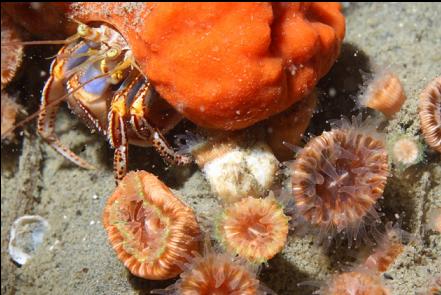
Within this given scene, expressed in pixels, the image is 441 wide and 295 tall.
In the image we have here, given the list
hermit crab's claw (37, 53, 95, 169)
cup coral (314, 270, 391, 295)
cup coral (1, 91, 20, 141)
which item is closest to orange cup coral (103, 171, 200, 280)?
Answer: cup coral (314, 270, 391, 295)

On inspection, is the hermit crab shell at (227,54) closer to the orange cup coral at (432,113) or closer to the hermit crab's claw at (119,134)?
the hermit crab's claw at (119,134)

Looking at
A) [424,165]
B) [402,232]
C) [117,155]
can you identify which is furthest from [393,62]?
[117,155]

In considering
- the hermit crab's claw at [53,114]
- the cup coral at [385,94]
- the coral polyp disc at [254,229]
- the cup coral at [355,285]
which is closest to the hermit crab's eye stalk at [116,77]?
the hermit crab's claw at [53,114]

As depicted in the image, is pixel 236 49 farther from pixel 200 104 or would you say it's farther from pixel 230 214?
pixel 230 214

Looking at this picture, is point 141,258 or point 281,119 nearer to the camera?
point 141,258

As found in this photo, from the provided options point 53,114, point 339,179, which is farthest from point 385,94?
point 53,114

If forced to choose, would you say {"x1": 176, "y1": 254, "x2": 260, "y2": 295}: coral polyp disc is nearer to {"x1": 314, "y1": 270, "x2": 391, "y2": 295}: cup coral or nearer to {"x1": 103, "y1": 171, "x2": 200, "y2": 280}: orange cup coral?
{"x1": 103, "y1": 171, "x2": 200, "y2": 280}: orange cup coral
